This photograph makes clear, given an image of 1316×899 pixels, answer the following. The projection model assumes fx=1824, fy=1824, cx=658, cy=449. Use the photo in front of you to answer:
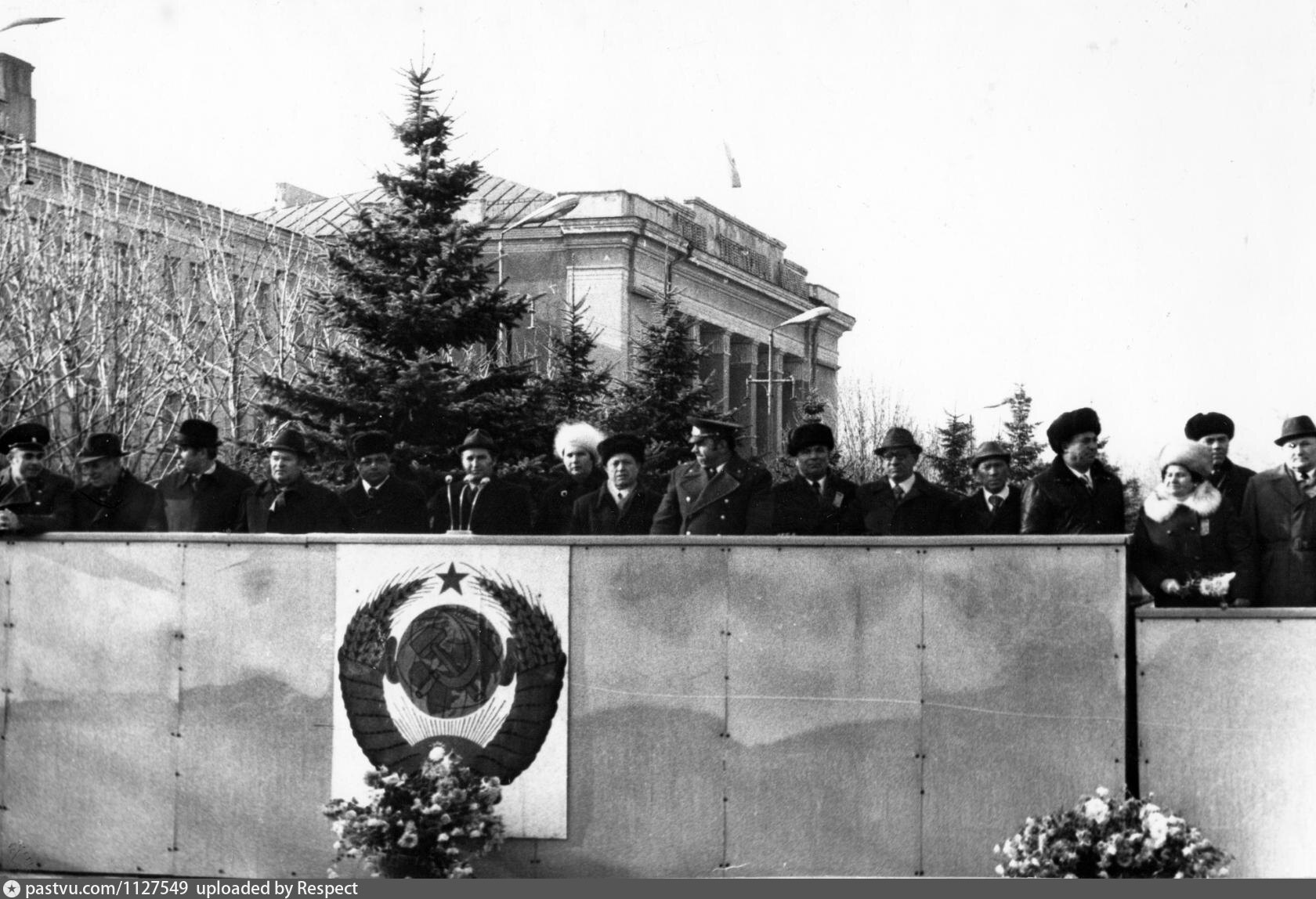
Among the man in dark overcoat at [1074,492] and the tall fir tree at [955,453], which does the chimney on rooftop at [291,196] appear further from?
the man in dark overcoat at [1074,492]

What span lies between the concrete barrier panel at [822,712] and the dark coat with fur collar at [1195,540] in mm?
1121

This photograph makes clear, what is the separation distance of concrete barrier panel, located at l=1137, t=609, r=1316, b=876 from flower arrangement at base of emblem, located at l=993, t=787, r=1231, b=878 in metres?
0.24

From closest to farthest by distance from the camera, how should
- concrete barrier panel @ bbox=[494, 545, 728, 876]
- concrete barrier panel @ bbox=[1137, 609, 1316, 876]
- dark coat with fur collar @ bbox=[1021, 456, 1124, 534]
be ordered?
1. concrete barrier panel @ bbox=[1137, 609, 1316, 876]
2. concrete barrier panel @ bbox=[494, 545, 728, 876]
3. dark coat with fur collar @ bbox=[1021, 456, 1124, 534]

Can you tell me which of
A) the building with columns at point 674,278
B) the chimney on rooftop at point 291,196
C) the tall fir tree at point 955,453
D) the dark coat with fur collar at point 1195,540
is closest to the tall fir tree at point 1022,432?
the tall fir tree at point 955,453

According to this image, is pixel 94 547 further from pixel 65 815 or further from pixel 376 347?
pixel 376 347

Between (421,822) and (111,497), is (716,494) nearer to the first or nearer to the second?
(421,822)

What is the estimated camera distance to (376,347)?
19812 millimetres

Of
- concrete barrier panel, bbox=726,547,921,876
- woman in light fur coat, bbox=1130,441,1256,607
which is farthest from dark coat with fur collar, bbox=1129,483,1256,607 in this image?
concrete barrier panel, bbox=726,547,921,876

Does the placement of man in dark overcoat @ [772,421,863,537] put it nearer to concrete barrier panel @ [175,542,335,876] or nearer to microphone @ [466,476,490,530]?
microphone @ [466,476,490,530]

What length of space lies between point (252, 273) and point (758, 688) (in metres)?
24.7

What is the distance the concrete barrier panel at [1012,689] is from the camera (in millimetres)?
7102

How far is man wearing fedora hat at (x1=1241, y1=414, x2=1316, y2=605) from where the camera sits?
26.7 feet

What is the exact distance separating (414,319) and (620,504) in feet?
33.9

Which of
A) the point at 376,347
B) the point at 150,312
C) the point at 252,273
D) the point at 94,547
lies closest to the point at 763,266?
the point at 252,273
